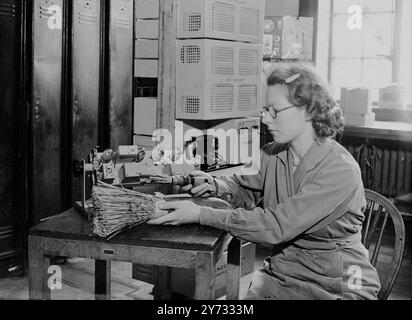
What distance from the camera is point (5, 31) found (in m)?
3.70

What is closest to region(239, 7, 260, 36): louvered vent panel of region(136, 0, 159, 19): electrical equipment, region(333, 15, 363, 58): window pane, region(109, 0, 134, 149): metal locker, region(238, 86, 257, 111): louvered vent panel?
region(238, 86, 257, 111): louvered vent panel

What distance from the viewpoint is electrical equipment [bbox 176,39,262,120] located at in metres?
3.91

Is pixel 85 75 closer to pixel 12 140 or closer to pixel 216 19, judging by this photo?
pixel 12 140

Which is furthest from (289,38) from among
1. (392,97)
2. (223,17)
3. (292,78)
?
(292,78)

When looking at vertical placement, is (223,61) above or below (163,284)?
above

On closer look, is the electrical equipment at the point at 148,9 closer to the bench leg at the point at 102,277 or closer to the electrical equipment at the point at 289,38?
the electrical equipment at the point at 289,38

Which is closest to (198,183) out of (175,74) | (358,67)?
(175,74)

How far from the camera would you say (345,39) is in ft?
20.3

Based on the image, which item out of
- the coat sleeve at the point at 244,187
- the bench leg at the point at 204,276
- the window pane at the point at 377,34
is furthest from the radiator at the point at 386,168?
the bench leg at the point at 204,276

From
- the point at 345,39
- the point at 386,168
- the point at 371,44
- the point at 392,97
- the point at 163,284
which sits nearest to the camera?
the point at 163,284

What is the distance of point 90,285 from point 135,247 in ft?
6.98

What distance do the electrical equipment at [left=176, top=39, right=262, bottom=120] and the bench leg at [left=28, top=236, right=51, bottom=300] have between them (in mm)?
2120
